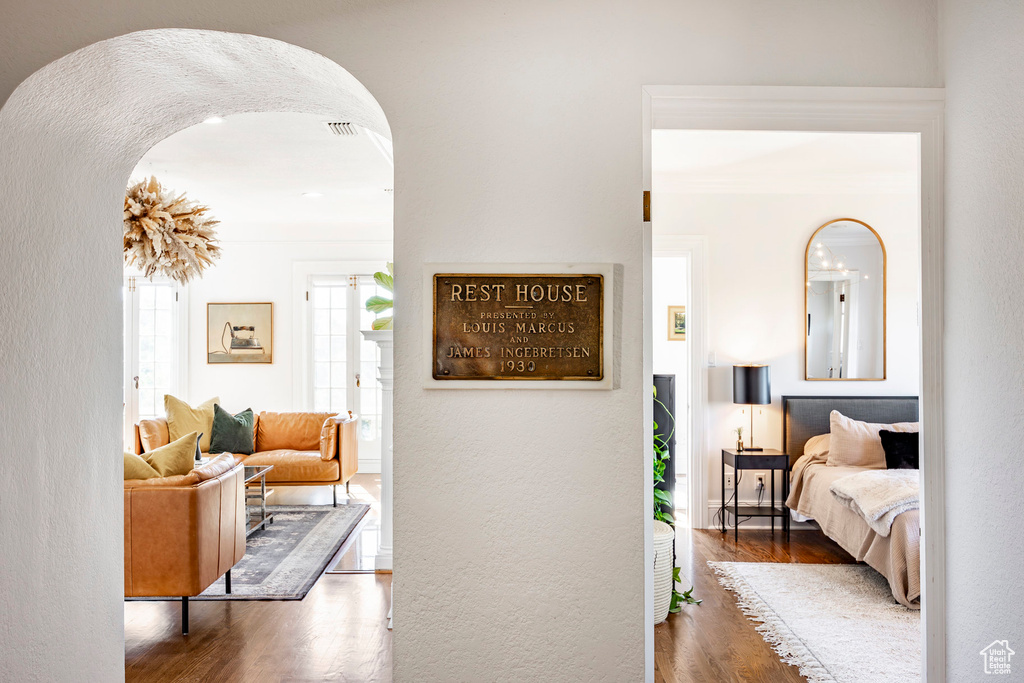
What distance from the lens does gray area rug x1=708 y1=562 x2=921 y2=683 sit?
2.65m

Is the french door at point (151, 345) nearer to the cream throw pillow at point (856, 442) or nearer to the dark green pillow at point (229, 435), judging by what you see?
the dark green pillow at point (229, 435)

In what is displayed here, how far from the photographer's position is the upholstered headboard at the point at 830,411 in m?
4.68

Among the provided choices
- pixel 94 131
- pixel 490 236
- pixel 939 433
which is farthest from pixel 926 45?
pixel 94 131

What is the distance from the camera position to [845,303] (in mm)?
4820

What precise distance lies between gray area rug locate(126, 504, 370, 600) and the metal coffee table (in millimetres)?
66

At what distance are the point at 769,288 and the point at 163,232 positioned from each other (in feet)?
13.3

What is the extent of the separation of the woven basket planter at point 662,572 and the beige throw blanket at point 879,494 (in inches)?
50.1

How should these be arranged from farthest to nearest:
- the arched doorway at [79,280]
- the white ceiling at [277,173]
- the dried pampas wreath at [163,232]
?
the white ceiling at [277,173]
the dried pampas wreath at [163,232]
the arched doorway at [79,280]

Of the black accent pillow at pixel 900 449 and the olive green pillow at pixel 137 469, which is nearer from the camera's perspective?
the olive green pillow at pixel 137 469

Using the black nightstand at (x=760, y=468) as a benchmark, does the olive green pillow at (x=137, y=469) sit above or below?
above

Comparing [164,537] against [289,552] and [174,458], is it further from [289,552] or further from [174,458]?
[289,552]

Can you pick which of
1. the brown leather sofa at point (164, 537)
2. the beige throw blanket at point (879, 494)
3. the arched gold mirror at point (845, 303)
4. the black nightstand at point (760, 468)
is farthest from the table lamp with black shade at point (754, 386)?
the brown leather sofa at point (164, 537)

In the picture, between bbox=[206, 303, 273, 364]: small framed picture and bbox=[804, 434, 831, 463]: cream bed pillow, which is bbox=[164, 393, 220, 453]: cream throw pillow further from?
bbox=[804, 434, 831, 463]: cream bed pillow

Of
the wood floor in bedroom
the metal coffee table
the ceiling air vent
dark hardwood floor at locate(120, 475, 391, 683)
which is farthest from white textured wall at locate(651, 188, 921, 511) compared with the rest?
the metal coffee table
